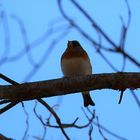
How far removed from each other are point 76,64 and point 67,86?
208 centimetres

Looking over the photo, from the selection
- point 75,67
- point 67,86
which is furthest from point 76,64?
point 67,86

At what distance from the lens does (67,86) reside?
2.36 meters

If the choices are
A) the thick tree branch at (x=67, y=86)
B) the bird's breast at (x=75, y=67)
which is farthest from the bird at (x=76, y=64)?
the thick tree branch at (x=67, y=86)

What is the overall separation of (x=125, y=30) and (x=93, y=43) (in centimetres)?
13

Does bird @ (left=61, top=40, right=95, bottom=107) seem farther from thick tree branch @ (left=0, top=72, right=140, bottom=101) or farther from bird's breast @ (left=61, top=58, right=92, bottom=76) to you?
thick tree branch @ (left=0, top=72, right=140, bottom=101)

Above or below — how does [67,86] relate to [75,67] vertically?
below

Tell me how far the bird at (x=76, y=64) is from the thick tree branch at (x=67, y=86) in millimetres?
1946

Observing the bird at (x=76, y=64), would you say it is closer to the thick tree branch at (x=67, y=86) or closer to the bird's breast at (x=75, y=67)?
the bird's breast at (x=75, y=67)

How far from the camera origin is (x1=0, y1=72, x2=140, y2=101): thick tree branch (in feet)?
7.56

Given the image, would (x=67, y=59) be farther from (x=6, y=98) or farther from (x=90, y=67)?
(x=6, y=98)

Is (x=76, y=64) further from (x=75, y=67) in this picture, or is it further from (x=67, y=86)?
(x=67, y=86)

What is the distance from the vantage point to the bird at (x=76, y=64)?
440 cm

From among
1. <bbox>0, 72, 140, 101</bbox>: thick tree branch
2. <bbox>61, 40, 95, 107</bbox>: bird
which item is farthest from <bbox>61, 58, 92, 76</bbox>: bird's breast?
<bbox>0, 72, 140, 101</bbox>: thick tree branch

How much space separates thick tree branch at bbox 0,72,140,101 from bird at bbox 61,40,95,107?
6.38 feet
